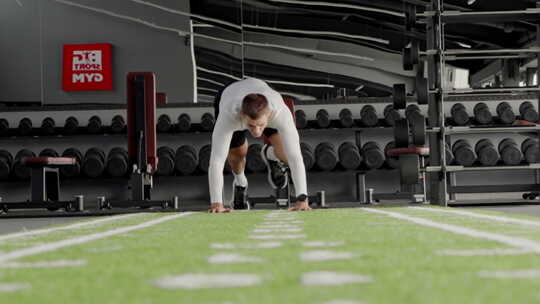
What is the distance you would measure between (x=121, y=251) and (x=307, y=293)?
764 millimetres

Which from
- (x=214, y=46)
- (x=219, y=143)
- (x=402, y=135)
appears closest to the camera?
(x=219, y=143)

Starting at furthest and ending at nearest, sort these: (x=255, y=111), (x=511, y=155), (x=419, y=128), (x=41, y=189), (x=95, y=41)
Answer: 1. (x=95, y=41)
2. (x=511, y=155)
3. (x=41, y=189)
4. (x=419, y=128)
5. (x=255, y=111)

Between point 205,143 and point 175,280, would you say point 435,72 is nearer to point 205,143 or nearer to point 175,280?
point 205,143

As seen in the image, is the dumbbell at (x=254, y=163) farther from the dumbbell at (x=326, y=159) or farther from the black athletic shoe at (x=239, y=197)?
the black athletic shoe at (x=239, y=197)

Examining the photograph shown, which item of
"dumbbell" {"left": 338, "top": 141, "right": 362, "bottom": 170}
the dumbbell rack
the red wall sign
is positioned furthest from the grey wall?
the dumbbell rack

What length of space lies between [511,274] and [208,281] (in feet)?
1.66

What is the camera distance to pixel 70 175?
5426mm

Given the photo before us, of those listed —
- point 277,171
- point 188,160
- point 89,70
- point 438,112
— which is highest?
point 89,70

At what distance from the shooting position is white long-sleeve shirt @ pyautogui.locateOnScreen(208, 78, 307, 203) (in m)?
2.99

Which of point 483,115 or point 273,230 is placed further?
point 483,115

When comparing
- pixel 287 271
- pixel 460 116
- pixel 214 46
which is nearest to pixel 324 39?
pixel 214 46

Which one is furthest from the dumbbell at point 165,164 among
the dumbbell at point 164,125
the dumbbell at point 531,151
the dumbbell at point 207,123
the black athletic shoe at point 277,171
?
the dumbbell at point 531,151

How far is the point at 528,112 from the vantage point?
5.38 m

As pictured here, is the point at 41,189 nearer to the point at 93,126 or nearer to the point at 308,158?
the point at 93,126
